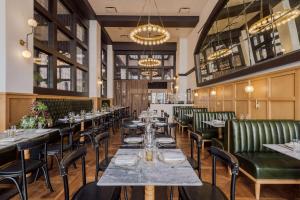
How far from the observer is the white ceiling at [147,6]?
870 centimetres

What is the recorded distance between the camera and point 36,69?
5.96 meters

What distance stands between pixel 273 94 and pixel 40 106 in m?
4.66

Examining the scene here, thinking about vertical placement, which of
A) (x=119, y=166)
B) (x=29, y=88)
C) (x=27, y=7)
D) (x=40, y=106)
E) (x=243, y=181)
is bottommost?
(x=243, y=181)

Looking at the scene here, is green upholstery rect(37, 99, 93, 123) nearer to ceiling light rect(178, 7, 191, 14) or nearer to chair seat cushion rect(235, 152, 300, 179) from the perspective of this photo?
chair seat cushion rect(235, 152, 300, 179)

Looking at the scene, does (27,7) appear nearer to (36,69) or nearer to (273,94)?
(36,69)

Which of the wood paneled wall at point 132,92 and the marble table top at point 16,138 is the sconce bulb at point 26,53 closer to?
the marble table top at point 16,138

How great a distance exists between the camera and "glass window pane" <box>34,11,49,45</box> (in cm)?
586

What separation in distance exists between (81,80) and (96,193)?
8.27m

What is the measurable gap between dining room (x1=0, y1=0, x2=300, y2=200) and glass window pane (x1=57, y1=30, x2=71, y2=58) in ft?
0.20

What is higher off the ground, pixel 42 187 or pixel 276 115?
pixel 276 115

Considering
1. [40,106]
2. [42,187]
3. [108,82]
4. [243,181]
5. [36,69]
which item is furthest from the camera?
[108,82]

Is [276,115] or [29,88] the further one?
[29,88]

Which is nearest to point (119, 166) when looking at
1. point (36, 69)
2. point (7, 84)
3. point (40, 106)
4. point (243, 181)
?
point (243, 181)

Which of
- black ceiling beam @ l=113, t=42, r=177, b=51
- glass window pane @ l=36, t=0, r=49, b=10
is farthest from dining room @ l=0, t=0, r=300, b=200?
black ceiling beam @ l=113, t=42, r=177, b=51
